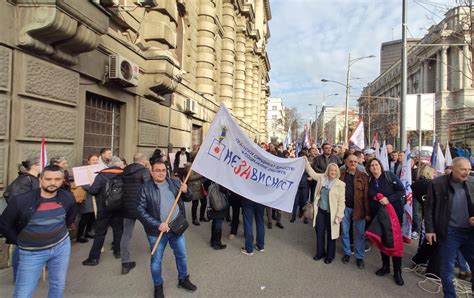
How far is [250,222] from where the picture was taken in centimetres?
566

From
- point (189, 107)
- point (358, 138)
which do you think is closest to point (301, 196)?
point (358, 138)

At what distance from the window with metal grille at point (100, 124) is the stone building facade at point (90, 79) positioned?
0.08 ft

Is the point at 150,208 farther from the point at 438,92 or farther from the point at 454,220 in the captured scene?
the point at 438,92

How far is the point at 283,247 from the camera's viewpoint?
6000 mm

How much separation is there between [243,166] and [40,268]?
9.99 feet

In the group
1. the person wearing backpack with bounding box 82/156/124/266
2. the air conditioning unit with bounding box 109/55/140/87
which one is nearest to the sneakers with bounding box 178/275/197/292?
the person wearing backpack with bounding box 82/156/124/266

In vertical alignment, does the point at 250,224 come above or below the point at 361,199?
below

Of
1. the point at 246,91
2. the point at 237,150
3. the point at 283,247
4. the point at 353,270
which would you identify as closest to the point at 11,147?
the point at 237,150

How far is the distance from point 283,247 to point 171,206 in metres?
2.87

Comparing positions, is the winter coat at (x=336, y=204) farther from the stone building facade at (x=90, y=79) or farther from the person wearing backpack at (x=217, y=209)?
the stone building facade at (x=90, y=79)

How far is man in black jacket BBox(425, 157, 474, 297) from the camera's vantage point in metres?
3.66

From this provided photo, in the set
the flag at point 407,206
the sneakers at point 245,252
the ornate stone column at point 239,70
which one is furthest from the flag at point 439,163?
the ornate stone column at point 239,70

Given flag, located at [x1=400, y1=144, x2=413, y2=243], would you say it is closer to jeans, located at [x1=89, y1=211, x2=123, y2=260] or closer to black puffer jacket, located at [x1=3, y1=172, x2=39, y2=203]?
jeans, located at [x1=89, y1=211, x2=123, y2=260]

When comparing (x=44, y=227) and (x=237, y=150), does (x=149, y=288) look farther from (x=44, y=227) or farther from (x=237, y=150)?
(x=237, y=150)
